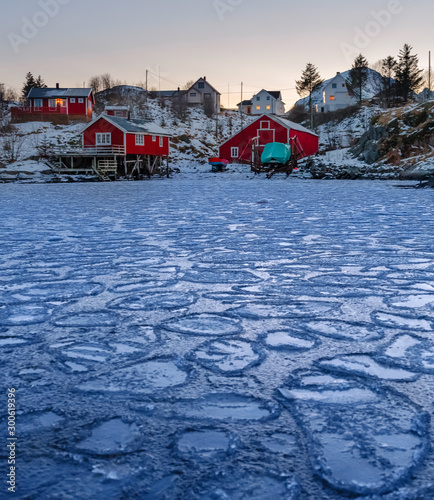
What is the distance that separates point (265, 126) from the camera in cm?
4909

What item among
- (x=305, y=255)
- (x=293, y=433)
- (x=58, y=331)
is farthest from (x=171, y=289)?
(x=293, y=433)

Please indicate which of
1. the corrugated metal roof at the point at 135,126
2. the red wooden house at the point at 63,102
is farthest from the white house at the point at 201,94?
the corrugated metal roof at the point at 135,126

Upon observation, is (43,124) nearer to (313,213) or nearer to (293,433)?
(313,213)

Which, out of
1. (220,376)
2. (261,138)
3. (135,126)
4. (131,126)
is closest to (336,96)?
(261,138)

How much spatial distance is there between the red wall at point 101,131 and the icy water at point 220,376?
36.4m

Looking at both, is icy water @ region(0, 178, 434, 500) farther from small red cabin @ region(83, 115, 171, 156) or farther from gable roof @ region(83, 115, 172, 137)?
gable roof @ region(83, 115, 172, 137)

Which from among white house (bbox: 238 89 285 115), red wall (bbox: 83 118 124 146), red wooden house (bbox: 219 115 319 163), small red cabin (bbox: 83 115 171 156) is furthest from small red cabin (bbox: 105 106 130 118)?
white house (bbox: 238 89 285 115)

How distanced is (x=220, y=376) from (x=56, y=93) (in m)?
66.3

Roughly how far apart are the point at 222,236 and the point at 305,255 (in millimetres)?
1918

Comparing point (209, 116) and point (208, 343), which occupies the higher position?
point (209, 116)

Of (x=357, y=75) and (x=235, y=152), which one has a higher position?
(x=357, y=75)

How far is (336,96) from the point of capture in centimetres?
8231

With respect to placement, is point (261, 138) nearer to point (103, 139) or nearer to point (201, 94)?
Answer: point (103, 139)

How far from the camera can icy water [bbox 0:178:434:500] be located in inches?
Answer: 65.7
